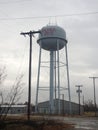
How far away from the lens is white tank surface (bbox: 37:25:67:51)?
46594mm

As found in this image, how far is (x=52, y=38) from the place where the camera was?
46.7m

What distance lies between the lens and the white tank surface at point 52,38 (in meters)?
46.6

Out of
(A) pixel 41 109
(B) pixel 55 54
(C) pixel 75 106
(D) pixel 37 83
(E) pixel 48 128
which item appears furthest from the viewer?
(C) pixel 75 106

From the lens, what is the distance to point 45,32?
47.5m

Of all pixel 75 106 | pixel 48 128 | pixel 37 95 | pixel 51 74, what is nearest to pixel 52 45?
pixel 51 74

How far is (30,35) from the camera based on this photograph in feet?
90.3

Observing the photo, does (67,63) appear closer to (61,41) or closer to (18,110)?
(61,41)

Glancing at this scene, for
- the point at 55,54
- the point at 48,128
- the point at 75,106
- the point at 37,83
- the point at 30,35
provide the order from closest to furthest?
the point at 48,128 < the point at 30,35 < the point at 37,83 < the point at 55,54 < the point at 75,106

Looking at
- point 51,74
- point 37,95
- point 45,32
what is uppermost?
point 45,32

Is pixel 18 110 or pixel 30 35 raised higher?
pixel 30 35

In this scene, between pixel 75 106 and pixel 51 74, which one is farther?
pixel 75 106

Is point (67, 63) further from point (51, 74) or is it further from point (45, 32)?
point (45, 32)

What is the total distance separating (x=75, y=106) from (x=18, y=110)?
17785 millimetres

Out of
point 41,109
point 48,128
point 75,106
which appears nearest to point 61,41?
point 48,128
